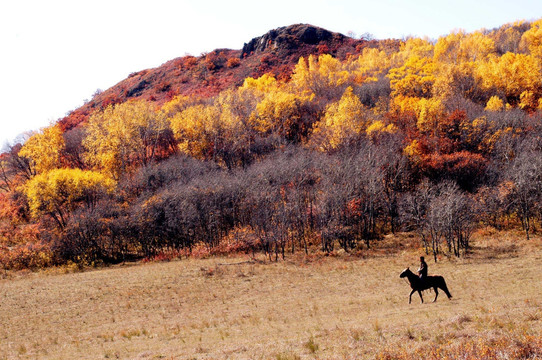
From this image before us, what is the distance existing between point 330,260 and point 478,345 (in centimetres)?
3147

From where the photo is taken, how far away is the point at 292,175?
57781mm

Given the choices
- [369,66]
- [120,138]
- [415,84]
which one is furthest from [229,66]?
[120,138]

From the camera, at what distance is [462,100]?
6994 centimetres

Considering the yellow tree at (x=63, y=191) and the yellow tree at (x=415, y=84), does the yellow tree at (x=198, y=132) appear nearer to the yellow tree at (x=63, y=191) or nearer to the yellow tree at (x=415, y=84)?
the yellow tree at (x=63, y=191)

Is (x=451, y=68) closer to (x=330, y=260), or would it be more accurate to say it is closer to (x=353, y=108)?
(x=353, y=108)

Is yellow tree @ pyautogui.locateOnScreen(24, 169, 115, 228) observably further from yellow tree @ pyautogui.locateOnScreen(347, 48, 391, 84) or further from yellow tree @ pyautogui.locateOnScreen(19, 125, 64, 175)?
yellow tree @ pyautogui.locateOnScreen(347, 48, 391, 84)

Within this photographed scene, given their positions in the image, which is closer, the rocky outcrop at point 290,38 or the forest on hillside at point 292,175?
the forest on hillside at point 292,175

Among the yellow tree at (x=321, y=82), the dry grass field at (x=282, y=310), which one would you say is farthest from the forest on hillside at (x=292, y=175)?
the dry grass field at (x=282, y=310)

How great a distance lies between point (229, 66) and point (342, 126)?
320ft

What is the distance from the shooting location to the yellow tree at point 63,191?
5325cm

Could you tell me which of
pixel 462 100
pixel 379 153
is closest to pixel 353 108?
pixel 379 153

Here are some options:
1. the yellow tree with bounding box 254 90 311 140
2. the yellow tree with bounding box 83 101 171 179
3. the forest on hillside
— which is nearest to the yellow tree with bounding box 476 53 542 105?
the forest on hillside

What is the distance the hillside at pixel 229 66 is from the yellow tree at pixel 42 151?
5672cm

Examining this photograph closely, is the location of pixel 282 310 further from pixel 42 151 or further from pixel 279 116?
pixel 42 151
